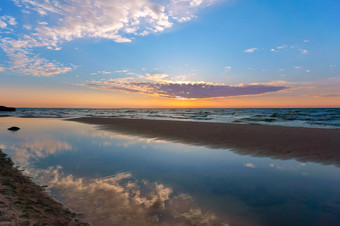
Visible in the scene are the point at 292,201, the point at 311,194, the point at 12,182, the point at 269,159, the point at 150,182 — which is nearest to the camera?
the point at 292,201

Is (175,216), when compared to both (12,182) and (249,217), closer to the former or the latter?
(249,217)

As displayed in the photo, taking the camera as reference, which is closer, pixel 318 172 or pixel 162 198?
pixel 162 198

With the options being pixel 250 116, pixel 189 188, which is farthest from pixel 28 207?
pixel 250 116

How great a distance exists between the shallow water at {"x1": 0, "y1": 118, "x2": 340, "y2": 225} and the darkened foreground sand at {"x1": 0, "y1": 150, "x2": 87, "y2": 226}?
0.33 meters

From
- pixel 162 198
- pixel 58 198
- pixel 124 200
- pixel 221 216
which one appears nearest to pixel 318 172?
pixel 221 216

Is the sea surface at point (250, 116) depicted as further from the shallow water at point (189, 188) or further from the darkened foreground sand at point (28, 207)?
the darkened foreground sand at point (28, 207)

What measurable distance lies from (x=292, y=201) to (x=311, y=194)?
885mm

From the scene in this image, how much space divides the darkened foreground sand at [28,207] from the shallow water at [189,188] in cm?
33

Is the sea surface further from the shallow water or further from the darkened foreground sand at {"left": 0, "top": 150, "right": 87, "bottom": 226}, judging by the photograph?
the darkened foreground sand at {"left": 0, "top": 150, "right": 87, "bottom": 226}

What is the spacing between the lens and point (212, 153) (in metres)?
10.0

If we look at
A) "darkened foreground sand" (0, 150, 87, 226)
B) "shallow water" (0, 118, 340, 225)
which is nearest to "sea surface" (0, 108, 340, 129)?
"shallow water" (0, 118, 340, 225)

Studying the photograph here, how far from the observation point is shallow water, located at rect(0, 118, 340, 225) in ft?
13.6

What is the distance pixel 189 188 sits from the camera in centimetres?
563

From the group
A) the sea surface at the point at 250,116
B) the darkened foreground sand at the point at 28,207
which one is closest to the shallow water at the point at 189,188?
the darkened foreground sand at the point at 28,207
